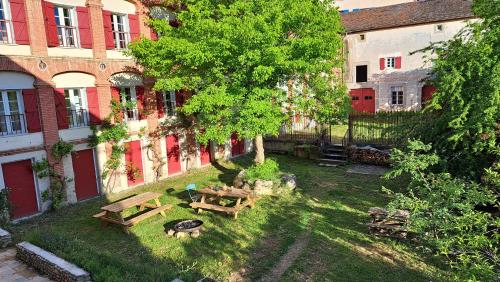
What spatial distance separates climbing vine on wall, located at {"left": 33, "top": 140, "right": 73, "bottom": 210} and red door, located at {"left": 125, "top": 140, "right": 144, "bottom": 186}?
9.27ft

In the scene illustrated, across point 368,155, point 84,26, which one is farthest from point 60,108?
point 368,155

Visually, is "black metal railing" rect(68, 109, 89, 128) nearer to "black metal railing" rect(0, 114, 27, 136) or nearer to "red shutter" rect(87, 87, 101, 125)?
"red shutter" rect(87, 87, 101, 125)

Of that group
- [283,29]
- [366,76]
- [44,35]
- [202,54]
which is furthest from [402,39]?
[44,35]

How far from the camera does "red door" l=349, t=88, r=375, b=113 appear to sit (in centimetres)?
3262

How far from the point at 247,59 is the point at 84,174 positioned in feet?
28.1

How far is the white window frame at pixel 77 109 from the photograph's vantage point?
14672 millimetres

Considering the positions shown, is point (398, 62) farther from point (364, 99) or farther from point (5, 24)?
point (5, 24)

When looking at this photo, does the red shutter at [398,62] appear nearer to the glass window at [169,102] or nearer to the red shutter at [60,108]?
the glass window at [169,102]

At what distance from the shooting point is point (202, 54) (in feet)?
41.4

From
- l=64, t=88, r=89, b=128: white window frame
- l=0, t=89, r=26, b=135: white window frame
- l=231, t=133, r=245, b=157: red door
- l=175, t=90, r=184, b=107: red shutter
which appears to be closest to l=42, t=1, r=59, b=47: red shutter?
l=64, t=88, r=89, b=128: white window frame

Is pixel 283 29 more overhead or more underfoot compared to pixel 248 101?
more overhead

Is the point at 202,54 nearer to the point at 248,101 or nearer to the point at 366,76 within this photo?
the point at 248,101

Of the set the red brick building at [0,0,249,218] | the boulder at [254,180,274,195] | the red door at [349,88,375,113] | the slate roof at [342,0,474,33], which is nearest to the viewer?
the red brick building at [0,0,249,218]

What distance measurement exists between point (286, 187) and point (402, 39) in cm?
2112
